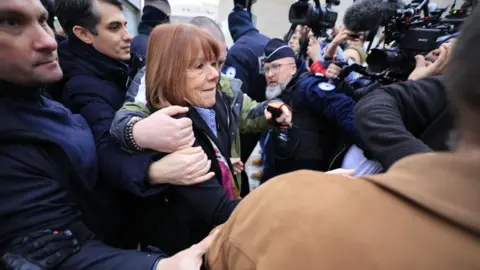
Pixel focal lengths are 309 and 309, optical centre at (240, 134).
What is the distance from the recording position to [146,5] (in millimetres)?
2555

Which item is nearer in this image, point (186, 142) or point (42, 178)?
point (42, 178)

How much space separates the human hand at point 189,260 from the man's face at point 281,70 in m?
1.71

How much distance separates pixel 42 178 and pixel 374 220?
0.83m

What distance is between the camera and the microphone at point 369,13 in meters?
1.68

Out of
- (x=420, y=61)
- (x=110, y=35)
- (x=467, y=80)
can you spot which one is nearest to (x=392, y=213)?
(x=467, y=80)

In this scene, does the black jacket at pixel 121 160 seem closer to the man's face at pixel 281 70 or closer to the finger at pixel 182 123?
the finger at pixel 182 123

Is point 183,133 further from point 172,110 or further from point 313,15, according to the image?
point 313,15

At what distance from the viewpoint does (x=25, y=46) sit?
949mm

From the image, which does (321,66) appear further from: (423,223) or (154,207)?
(423,223)

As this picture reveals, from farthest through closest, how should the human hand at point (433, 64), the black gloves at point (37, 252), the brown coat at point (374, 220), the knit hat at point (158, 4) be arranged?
the knit hat at point (158, 4) → the human hand at point (433, 64) → the black gloves at point (37, 252) → the brown coat at point (374, 220)

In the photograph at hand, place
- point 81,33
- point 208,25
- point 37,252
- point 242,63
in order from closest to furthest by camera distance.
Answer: point 37,252, point 81,33, point 208,25, point 242,63

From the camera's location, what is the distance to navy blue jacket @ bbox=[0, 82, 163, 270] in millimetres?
781


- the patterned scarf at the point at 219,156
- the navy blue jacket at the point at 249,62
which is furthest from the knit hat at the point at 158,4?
the patterned scarf at the point at 219,156

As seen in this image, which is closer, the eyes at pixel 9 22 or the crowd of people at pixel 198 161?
the crowd of people at pixel 198 161
